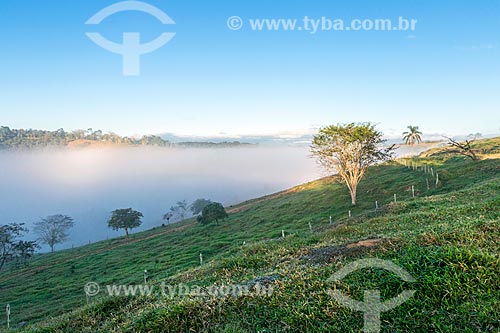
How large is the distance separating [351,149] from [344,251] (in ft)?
122

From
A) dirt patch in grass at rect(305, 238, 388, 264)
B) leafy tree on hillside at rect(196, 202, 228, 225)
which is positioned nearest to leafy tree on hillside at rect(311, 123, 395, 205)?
leafy tree on hillside at rect(196, 202, 228, 225)

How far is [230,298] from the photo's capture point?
698 cm

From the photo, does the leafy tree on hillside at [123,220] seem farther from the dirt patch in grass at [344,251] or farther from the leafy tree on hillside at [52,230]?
the dirt patch in grass at [344,251]

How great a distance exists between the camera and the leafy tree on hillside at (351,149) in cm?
4328

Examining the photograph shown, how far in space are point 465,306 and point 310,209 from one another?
43.3 m

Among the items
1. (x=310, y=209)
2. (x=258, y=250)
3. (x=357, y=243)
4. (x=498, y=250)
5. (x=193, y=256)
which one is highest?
(x=498, y=250)

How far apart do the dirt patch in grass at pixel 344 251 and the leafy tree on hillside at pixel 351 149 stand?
35.2 m

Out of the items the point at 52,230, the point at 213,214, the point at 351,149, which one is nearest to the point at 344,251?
the point at 351,149

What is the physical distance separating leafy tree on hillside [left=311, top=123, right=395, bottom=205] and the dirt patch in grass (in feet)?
115

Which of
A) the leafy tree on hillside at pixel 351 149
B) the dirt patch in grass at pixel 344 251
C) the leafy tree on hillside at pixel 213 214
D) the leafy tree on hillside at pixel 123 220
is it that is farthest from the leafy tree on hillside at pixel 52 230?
the dirt patch in grass at pixel 344 251

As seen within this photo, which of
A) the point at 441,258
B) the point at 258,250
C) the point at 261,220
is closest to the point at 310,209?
the point at 261,220

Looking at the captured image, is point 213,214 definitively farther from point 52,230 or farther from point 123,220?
point 52,230

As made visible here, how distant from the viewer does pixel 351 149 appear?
43719 millimetres

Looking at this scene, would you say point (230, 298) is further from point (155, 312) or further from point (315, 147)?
point (315, 147)
